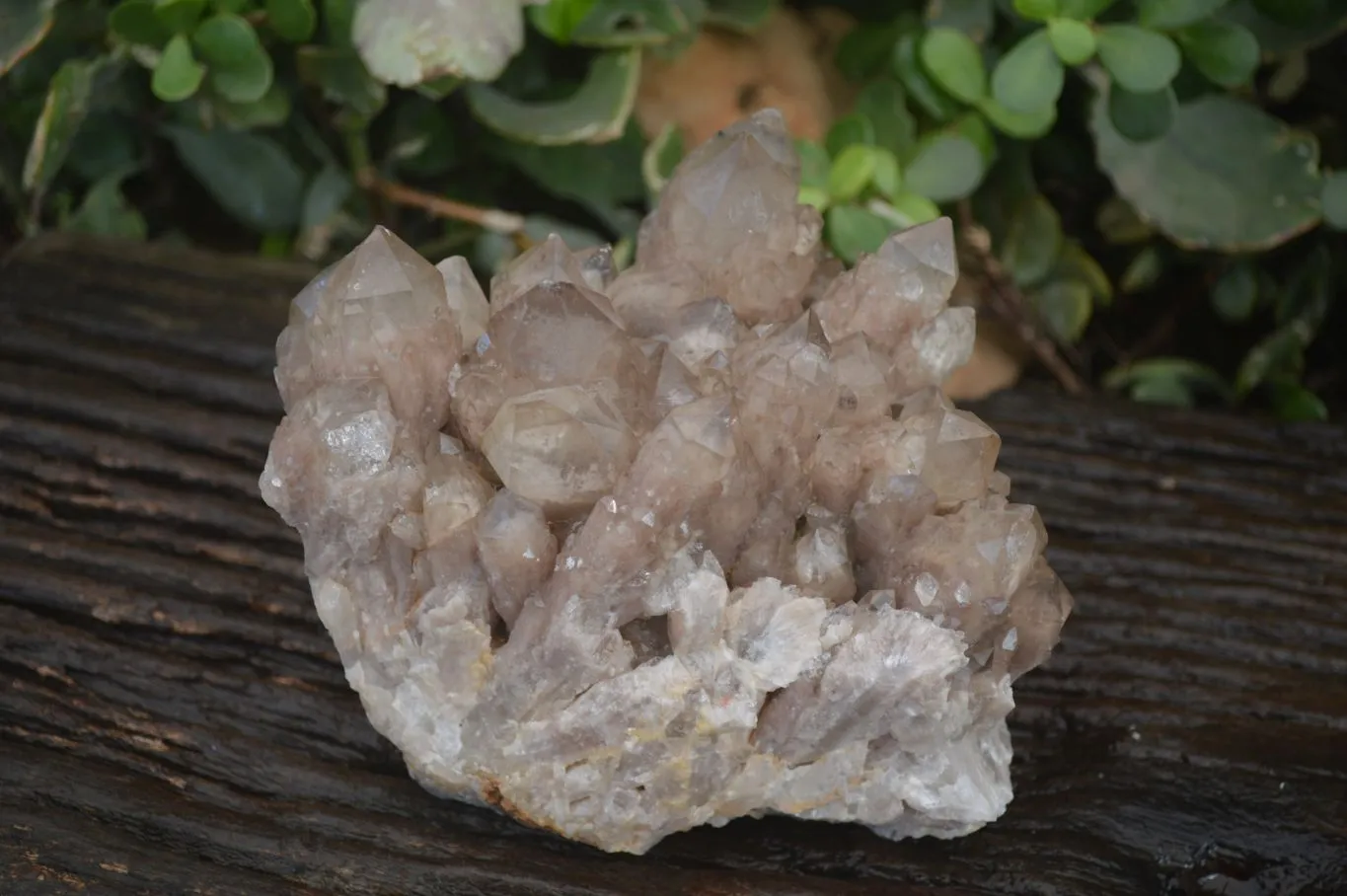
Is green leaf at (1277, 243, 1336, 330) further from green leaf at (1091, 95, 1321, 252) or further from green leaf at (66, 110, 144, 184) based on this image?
green leaf at (66, 110, 144, 184)

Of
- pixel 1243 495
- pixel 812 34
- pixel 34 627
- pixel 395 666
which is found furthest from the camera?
pixel 812 34

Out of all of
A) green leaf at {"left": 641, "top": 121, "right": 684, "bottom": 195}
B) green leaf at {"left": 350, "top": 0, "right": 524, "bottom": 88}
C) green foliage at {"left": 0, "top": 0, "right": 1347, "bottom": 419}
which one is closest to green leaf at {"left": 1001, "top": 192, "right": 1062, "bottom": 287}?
green foliage at {"left": 0, "top": 0, "right": 1347, "bottom": 419}

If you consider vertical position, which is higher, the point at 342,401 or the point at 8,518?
the point at 342,401

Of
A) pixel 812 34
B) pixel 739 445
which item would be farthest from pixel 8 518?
pixel 812 34

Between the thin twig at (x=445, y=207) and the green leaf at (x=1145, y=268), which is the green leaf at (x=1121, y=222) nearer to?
the green leaf at (x=1145, y=268)

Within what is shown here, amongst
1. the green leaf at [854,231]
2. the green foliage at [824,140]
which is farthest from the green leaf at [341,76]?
the green leaf at [854,231]

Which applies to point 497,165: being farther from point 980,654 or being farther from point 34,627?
point 980,654

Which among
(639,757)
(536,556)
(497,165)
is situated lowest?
(497,165)
